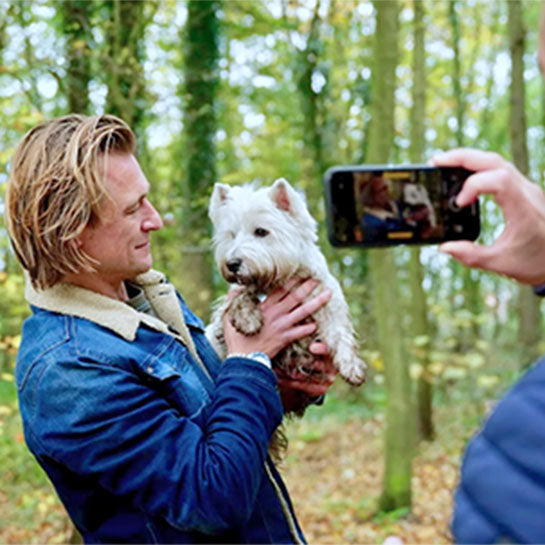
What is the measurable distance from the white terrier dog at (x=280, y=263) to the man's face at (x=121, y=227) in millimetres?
721

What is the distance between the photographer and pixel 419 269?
10.8m

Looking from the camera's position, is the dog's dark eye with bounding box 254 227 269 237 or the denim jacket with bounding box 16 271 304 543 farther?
the dog's dark eye with bounding box 254 227 269 237

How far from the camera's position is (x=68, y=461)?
6.02ft

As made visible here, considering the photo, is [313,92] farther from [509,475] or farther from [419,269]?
[509,475]

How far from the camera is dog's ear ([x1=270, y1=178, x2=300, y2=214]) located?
305 cm

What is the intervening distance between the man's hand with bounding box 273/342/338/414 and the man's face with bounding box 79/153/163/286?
0.87 m

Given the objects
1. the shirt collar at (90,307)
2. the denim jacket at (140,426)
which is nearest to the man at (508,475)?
the denim jacket at (140,426)

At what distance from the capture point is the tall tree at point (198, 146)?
7.42m

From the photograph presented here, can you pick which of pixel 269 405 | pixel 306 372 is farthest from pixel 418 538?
pixel 269 405

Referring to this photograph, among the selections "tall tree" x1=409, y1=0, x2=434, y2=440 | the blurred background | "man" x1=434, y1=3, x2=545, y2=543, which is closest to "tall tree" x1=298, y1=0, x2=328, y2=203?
the blurred background

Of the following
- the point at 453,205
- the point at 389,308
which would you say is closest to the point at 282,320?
the point at 453,205

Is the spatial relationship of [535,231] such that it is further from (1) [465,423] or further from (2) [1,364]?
(1) [465,423]

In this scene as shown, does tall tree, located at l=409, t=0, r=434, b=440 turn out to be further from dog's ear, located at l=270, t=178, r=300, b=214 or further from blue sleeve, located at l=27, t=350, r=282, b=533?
blue sleeve, located at l=27, t=350, r=282, b=533

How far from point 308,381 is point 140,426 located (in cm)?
111
